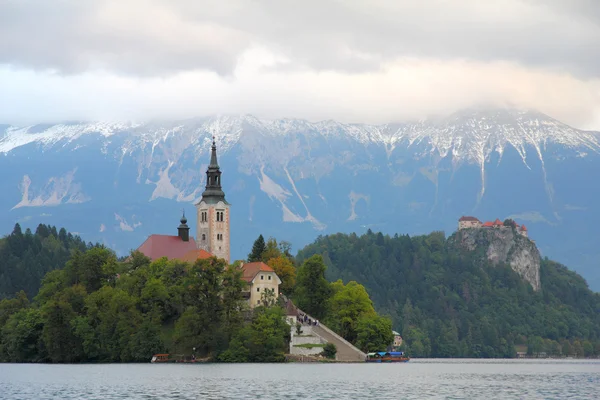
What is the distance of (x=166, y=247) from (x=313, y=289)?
81.8 feet

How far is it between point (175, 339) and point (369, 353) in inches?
1170

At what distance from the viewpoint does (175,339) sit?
149625 millimetres

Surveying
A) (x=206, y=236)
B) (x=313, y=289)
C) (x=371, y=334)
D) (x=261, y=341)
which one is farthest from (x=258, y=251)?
(x=261, y=341)

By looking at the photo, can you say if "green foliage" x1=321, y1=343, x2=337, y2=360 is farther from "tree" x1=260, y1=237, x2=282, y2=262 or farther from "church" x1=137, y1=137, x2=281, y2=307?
"tree" x1=260, y1=237, x2=282, y2=262

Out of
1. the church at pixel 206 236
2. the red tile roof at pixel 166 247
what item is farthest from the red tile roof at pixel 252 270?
the red tile roof at pixel 166 247

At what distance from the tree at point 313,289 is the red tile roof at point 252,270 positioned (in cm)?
581

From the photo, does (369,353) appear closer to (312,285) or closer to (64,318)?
(312,285)

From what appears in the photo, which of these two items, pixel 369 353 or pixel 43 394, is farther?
pixel 369 353

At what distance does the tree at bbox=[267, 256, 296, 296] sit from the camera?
179m

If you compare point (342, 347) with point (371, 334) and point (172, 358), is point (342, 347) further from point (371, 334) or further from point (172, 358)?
point (172, 358)

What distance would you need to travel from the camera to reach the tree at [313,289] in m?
171

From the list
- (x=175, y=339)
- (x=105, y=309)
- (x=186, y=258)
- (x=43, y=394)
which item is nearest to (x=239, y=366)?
(x=175, y=339)

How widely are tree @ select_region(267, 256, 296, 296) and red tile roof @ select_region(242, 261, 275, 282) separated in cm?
979

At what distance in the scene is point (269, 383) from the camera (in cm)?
10725
